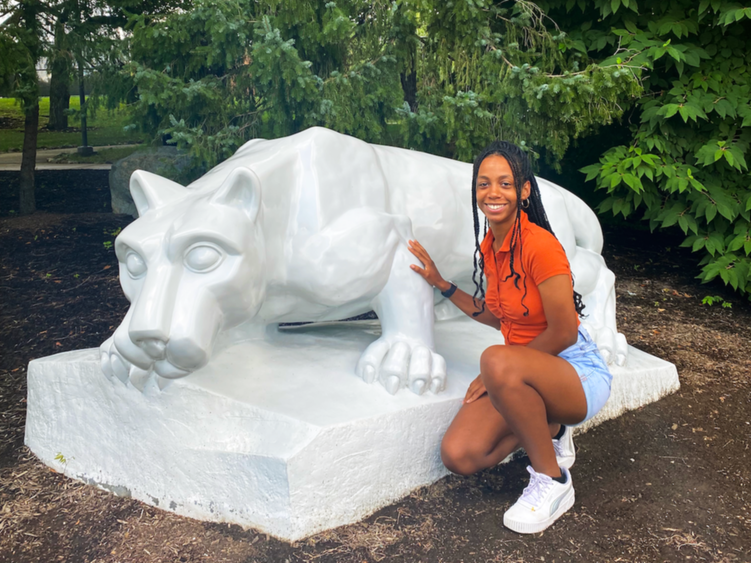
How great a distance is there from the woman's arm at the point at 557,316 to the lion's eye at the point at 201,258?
110cm

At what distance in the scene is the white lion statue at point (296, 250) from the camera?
2.11 meters

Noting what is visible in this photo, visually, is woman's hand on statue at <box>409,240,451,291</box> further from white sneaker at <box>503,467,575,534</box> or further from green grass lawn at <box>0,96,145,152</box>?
green grass lawn at <box>0,96,145,152</box>

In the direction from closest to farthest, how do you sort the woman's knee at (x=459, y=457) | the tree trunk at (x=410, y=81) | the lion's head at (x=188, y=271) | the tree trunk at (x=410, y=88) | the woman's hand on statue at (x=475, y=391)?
the lion's head at (x=188, y=271), the woman's knee at (x=459, y=457), the woman's hand on statue at (x=475, y=391), the tree trunk at (x=410, y=81), the tree trunk at (x=410, y=88)

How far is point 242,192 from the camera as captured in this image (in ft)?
7.32

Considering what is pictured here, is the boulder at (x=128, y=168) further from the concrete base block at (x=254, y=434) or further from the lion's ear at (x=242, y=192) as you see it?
the lion's ear at (x=242, y=192)

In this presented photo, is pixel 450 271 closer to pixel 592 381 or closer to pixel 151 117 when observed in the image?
pixel 592 381

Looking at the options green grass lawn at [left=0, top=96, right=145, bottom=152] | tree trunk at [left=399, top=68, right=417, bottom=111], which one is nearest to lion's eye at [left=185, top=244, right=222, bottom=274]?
tree trunk at [left=399, top=68, right=417, bottom=111]

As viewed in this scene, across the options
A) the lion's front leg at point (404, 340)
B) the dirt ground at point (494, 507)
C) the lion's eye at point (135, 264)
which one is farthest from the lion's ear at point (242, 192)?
the dirt ground at point (494, 507)

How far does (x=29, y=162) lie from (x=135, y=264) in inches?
198

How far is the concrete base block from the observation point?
2.28 m

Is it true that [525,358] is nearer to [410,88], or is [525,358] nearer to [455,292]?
[455,292]

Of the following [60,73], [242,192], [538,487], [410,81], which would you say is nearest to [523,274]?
[538,487]

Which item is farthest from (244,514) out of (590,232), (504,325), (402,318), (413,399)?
(590,232)

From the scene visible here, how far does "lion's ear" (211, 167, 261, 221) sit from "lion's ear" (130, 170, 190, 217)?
0.23m
